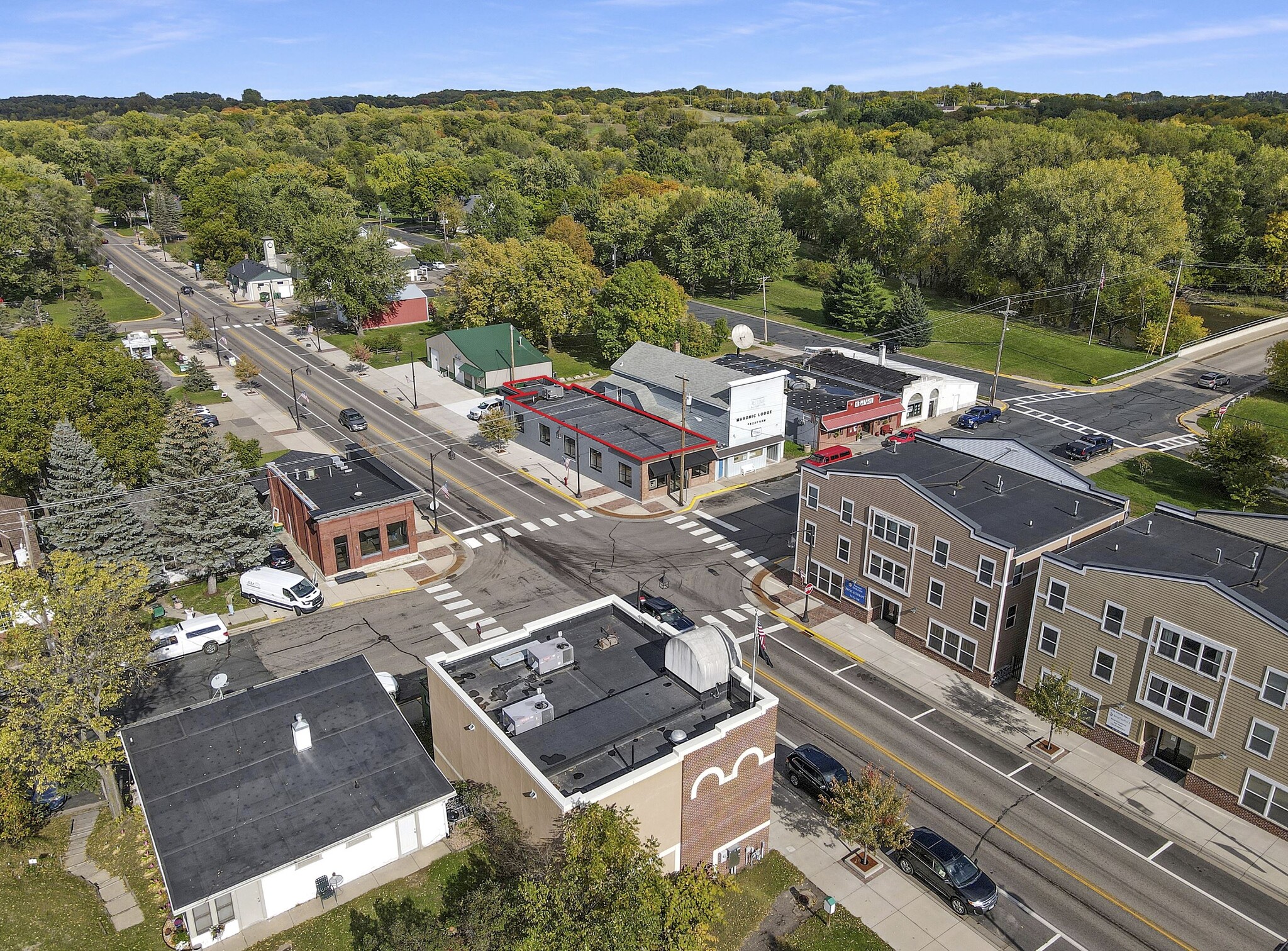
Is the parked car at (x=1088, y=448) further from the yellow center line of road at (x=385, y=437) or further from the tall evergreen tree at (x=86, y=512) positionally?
the tall evergreen tree at (x=86, y=512)

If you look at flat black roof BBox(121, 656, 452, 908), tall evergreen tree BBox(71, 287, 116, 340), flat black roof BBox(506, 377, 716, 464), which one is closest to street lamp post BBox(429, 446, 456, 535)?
flat black roof BBox(506, 377, 716, 464)

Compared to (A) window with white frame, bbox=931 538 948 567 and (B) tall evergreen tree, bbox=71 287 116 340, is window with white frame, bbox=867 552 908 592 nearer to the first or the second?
(A) window with white frame, bbox=931 538 948 567

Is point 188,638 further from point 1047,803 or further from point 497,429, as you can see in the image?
point 1047,803

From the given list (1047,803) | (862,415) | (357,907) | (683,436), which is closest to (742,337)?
(862,415)

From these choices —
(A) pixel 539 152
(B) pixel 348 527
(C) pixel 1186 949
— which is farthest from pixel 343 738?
(A) pixel 539 152

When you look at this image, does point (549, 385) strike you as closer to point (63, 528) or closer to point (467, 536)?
point (467, 536)

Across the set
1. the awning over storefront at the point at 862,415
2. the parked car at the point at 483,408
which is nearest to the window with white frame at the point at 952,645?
the awning over storefront at the point at 862,415
